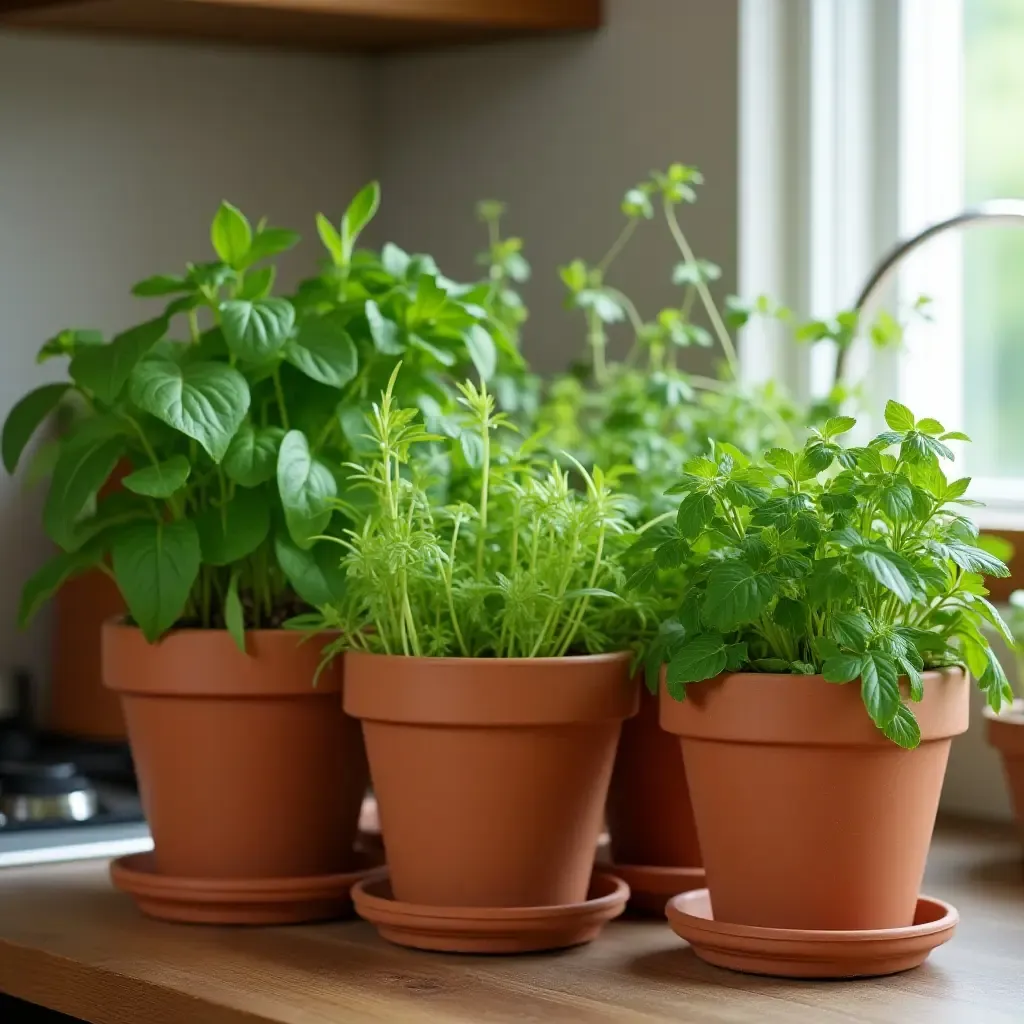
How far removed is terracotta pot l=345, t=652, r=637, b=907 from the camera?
3.40 ft

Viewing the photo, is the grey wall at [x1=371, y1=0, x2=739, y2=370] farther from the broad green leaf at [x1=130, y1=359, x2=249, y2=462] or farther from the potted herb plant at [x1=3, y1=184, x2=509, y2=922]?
the broad green leaf at [x1=130, y1=359, x2=249, y2=462]

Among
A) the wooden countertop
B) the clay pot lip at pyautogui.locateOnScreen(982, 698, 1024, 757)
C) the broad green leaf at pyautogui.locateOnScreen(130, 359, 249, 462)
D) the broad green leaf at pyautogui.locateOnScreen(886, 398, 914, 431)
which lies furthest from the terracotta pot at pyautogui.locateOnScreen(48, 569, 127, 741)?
the broad green leaf at pyautogui.locateOnScreen(886, 398, 914, 431)

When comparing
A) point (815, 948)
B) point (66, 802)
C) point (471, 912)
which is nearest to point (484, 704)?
point (471, 912)

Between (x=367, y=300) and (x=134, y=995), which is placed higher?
(x=367, y=300)

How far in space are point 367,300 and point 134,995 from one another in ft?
1.54

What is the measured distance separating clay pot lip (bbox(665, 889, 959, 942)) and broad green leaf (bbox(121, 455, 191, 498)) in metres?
0.39

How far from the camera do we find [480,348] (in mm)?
1238

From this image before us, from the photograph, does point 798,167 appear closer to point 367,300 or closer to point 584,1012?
point 367,300

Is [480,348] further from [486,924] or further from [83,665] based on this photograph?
[83,665]

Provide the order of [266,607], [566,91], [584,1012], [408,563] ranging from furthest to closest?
[566,91] < [266,607] < [408,563] < [584,1012]

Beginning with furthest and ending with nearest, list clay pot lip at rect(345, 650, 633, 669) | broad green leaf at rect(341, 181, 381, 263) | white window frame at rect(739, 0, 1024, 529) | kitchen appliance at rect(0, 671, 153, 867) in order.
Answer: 1. white window frame at rect(739, 0, 1024, 529)
2. kitchen appliance at rect(0, 671, 153, 867)
3. broad green leaf at rect(341, 181, 381, 263)
4. clay pot lip at rect(345, 650, 633, 669)

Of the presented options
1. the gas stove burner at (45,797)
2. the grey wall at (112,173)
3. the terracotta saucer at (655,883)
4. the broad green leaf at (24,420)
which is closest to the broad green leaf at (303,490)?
the broad green leaf at (24,420)

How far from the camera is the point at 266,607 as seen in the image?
1.20 metres

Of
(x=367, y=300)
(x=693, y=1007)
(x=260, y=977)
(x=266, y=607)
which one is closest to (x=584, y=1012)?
(x=693, y=1007)
